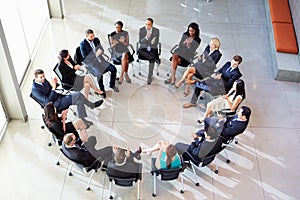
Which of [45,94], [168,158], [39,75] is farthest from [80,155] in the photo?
[39,75]

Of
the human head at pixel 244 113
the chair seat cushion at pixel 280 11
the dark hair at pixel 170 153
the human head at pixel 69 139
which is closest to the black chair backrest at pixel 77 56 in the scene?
the human head at pixel 69 139

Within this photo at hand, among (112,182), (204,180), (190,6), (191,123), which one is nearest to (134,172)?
(112,182)

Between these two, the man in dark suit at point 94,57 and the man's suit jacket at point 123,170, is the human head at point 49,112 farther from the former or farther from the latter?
the man in dark suit at point 94,57

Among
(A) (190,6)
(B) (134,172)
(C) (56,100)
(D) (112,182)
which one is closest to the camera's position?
(B) (134,172)

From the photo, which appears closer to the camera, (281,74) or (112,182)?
(112,182)

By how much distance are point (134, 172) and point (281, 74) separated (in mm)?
3907

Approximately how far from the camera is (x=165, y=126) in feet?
21.7

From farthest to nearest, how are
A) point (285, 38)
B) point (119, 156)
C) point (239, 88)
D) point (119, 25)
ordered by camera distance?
point (285, 38) < point (119, 25) < point (239, 88) < point (119, 156)

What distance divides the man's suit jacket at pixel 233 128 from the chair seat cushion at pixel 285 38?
2750mm

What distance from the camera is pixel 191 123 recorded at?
22.1 feet

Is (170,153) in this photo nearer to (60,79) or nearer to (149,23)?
(60,79)

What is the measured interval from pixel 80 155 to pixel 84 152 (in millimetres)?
82

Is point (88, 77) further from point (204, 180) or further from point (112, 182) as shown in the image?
point (204, 180)

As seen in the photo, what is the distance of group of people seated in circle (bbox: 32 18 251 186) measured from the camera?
218 inches
